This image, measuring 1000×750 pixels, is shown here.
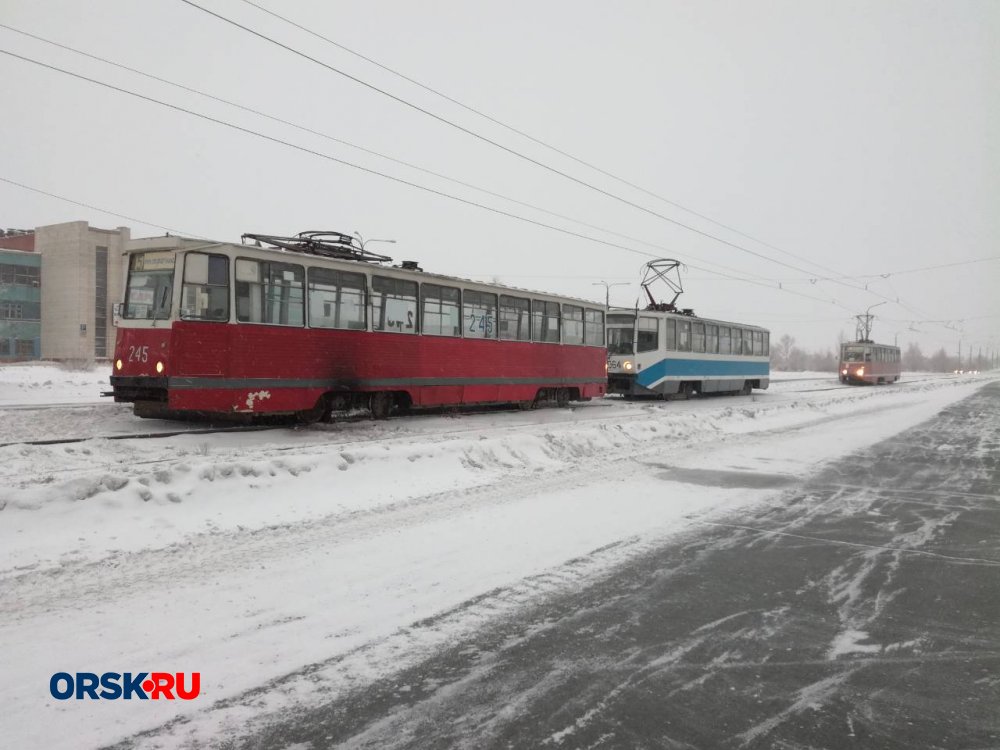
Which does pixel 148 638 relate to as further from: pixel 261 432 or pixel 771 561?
pixel 261 432

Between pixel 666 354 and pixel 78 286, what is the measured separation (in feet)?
174

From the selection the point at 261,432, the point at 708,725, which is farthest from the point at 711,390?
the point at 708,725

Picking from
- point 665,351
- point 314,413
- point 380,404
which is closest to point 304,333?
point 314,413

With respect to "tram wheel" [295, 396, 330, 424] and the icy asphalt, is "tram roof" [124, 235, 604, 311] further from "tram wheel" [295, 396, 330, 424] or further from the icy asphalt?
the icy asphalt

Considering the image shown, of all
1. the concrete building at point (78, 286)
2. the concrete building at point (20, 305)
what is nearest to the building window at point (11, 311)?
the concrete building at point (20, 305)

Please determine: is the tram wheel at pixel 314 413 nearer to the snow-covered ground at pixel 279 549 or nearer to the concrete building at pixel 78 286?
the snow-covered ground at pixel 279 549

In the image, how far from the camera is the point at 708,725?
3.16 meters

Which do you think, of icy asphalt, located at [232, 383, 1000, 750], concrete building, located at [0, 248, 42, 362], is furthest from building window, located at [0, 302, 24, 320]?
icy asphalt, located at [232, 383, 1000, 750]

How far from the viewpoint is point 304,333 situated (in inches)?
532

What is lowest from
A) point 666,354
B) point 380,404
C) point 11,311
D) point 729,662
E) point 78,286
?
point 729,662

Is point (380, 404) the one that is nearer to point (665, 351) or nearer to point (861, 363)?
point (665, 351)

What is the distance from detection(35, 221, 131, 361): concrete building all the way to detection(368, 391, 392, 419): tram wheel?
52842 mm

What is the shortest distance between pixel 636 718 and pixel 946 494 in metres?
8.16

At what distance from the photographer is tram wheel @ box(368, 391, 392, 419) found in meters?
15.4
